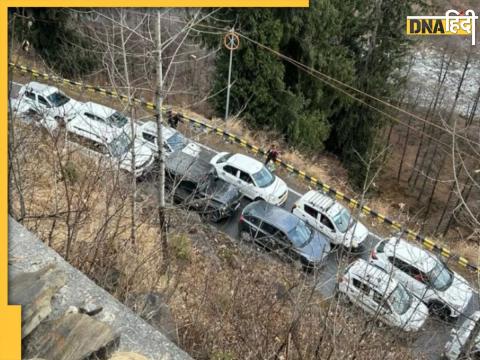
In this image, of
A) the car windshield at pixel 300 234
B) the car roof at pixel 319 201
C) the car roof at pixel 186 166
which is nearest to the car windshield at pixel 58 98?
the car roof at pixel 186 166

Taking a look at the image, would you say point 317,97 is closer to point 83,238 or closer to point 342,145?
point 342,145

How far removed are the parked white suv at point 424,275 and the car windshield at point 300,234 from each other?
176cm

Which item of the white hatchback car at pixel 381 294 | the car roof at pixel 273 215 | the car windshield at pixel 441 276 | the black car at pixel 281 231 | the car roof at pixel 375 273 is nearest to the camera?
the white hatchback car at pixel 381 294

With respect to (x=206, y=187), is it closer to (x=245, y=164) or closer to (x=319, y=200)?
(x=245, y=164)

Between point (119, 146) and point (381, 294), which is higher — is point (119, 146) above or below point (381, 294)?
above

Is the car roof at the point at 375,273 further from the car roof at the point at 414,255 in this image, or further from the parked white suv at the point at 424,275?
the car roof at the point at 414,255

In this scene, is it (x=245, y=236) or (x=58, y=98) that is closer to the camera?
(x=245, y=236)

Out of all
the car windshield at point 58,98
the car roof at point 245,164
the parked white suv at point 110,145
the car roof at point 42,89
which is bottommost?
the car roof at point 245,164

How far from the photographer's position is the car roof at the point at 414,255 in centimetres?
1254

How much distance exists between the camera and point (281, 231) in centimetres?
1293

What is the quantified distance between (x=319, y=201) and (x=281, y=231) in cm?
214

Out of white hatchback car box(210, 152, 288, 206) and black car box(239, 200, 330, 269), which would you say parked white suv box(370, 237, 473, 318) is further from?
white hatchback car box(210, 152, 288, 206)

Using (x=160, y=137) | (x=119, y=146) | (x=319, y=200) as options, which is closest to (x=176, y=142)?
(x=319, y=200)

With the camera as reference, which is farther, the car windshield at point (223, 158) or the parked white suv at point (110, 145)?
the car windshield at point (223, 158)
